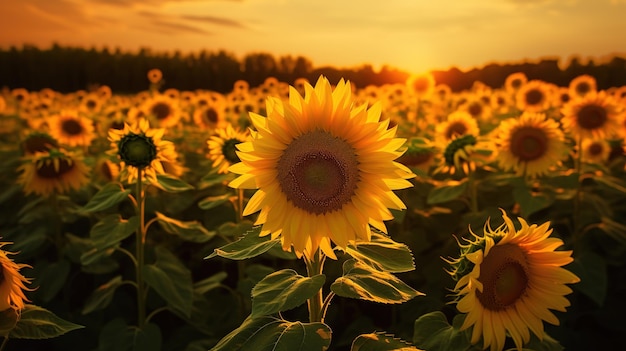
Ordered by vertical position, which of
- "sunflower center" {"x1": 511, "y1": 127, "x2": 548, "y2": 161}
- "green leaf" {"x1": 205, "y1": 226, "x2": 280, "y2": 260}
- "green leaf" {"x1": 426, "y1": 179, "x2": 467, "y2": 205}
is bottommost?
"green leaf" {"x1": 426, "y1": 179, "x2": 467, "y2": 205}

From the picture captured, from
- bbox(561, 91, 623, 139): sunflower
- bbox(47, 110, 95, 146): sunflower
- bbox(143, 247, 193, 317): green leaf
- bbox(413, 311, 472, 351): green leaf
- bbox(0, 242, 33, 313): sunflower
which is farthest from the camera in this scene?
bbox(47, 110, 95, 146): sunflower

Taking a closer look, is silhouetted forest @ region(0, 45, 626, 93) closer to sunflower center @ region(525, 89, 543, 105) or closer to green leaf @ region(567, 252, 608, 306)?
sunflower center @ region(525, 89, 543, 105)

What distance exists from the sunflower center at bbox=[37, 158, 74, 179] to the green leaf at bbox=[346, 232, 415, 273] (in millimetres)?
→ 2662

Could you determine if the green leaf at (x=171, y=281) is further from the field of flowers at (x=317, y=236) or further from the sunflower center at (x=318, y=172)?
the sunflower center at (x=318, y=172)

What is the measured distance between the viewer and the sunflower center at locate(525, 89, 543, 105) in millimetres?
8094

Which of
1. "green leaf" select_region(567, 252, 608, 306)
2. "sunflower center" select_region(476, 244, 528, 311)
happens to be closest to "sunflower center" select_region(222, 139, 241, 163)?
"sunflower center" select_region(476, 244, 528, 311)

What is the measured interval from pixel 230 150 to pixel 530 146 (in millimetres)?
2075

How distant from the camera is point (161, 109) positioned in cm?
805

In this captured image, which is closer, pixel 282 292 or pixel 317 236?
pixel 282 292

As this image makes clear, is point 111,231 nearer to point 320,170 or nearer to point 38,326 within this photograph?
point 38,326

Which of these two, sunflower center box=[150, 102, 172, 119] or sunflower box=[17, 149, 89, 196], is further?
sunflower center box=[150, 102, 172, 119]

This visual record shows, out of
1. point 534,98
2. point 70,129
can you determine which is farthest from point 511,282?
point 534,98

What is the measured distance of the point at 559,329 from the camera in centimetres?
388

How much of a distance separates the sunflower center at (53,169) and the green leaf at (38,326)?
7.08 ft
